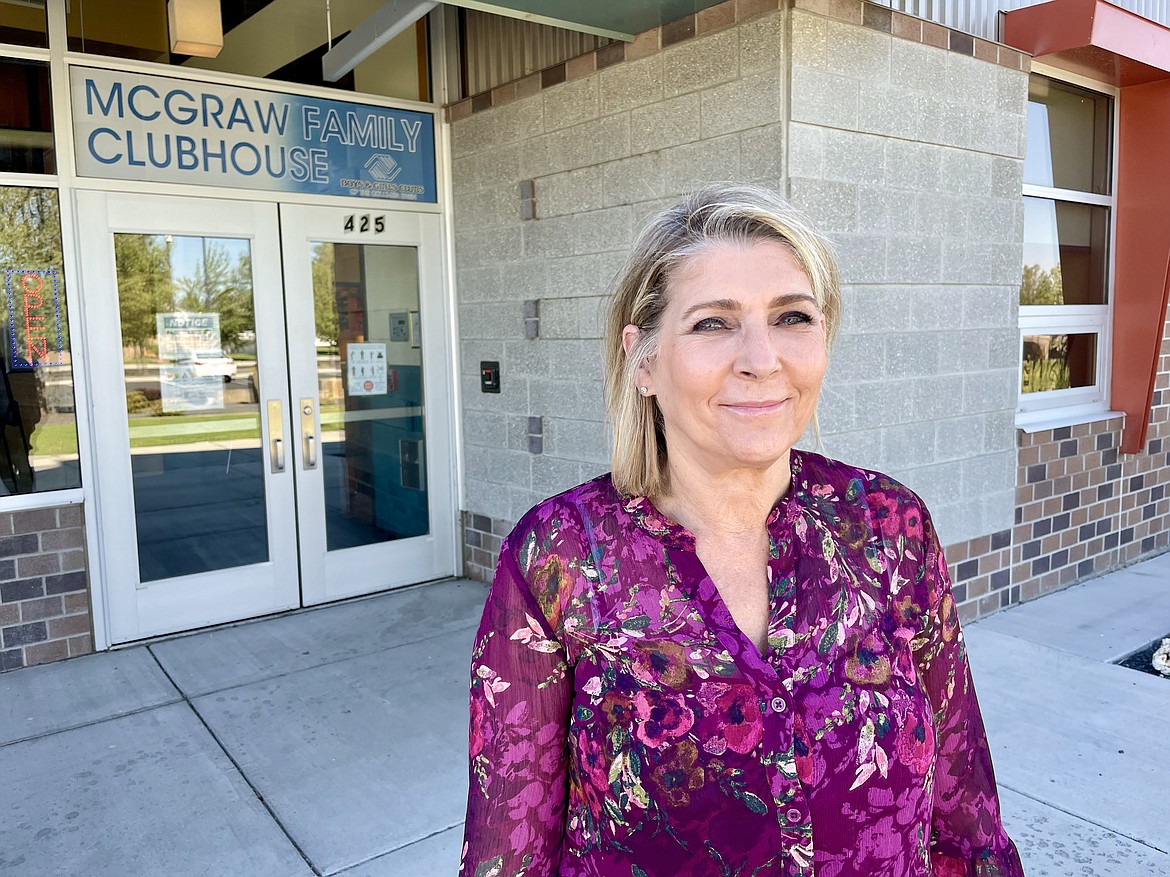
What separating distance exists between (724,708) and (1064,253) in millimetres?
5333

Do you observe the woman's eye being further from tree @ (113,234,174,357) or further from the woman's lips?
tree @ (113,234,174,357)

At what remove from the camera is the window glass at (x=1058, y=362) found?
18.0 ft

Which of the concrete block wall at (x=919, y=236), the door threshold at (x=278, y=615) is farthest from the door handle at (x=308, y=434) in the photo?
the concrete block wall at (x=919, y=236)

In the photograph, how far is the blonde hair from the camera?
1476mm

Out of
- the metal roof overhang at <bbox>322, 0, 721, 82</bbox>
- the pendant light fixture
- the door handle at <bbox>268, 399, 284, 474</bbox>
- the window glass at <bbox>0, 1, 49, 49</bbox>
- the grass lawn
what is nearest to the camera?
the metal roof overhang at <bbox>322, 0, 721, 82</bbox>

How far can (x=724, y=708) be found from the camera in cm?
131

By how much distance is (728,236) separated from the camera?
57.6 inches

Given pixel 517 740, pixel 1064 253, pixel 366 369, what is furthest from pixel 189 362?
pixel 1064 253

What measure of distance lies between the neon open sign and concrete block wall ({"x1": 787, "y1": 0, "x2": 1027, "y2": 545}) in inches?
138

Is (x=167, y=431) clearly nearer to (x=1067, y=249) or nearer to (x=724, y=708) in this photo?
(x=724, y=708)

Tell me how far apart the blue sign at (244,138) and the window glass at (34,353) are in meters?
0.37

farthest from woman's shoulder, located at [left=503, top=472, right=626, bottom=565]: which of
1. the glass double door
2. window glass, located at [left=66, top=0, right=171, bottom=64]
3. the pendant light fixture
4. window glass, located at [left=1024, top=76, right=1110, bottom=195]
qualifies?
window glass, located at [left=1024, top=76, right=1110, bottom=195]

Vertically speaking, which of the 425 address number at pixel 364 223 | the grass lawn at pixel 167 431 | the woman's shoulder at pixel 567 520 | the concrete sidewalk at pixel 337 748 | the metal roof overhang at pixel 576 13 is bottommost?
the concrete sidewalk at pixel 337 748

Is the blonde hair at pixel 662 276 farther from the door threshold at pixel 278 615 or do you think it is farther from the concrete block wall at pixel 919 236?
the door threshold at pixel 278 615
